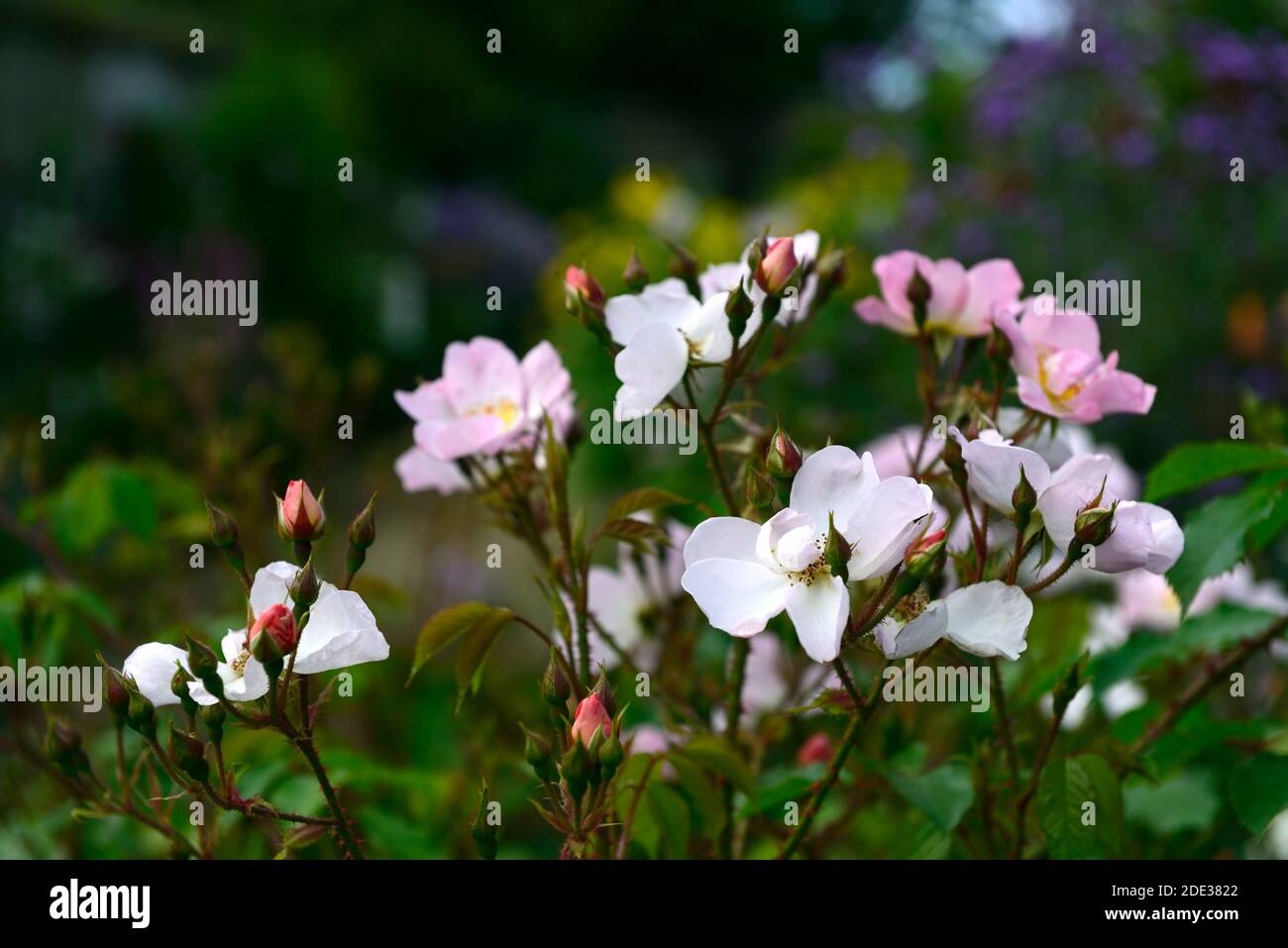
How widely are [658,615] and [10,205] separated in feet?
20.2

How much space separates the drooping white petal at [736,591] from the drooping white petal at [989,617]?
0.10 metres

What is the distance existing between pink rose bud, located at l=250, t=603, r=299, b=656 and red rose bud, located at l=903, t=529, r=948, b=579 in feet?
1.12

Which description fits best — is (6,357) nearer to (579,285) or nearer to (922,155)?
(922,155)

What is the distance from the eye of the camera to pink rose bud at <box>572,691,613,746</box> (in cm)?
71

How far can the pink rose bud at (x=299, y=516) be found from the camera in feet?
2.58

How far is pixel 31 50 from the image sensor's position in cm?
723

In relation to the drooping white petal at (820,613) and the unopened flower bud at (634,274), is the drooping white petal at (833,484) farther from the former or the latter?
the unopened flower bud at (634,274)

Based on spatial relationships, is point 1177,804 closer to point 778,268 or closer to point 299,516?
point 778,268

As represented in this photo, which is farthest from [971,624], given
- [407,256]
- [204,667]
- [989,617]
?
[407,256]

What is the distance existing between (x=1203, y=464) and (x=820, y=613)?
0.44 m

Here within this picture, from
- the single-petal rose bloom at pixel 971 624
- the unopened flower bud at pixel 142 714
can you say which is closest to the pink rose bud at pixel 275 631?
the unopened flower bud at pixel 142 714

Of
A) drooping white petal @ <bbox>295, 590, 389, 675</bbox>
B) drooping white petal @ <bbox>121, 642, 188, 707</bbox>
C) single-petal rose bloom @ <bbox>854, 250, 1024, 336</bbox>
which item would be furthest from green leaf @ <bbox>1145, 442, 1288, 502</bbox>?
drooping white petal @ <bbox>121, 642, 188, 707</bbox>

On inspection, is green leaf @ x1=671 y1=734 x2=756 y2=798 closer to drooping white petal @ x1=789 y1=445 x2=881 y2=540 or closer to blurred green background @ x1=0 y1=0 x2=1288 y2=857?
drooping white petal @ x1=789 y1=445 x2=881 y2=540
